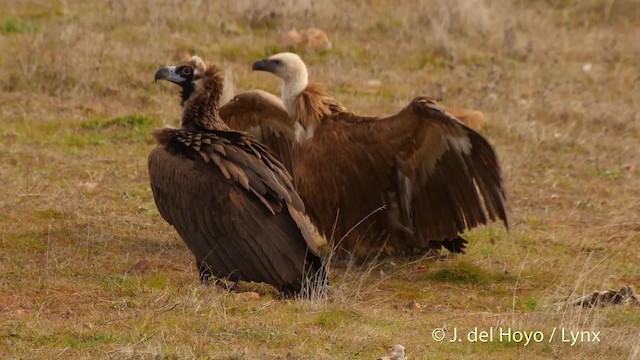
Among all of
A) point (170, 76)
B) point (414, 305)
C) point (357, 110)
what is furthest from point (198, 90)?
point (357, 110)

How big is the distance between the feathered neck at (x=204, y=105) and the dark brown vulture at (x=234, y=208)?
0.20 metres

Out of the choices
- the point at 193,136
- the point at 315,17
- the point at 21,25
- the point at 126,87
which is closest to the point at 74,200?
the point at 193,136

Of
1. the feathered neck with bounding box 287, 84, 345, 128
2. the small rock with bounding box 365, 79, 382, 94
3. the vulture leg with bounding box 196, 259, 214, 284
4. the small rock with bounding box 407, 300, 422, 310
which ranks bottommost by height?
the small rock with bounding box 365, 79, 382, 94

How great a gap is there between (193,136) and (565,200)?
4.70 meters

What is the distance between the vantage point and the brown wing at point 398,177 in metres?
8.25

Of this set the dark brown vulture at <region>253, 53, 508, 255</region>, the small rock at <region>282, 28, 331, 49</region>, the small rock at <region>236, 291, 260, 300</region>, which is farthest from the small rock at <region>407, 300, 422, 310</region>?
the small rock at <region>282, 28, 331, 49</region>

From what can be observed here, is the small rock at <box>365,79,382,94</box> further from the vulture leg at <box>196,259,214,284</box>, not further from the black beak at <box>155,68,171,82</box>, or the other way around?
the vulture leg at <box>196,259,214,284</box>

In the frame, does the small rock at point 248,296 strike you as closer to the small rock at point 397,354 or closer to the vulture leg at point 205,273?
the vulture leg at point 205,273

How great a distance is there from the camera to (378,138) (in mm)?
8539

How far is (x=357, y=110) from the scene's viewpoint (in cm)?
1352

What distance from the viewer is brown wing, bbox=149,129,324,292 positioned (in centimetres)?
702

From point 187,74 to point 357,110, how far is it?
5.36 metres

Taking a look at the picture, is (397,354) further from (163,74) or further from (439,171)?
(163,74)

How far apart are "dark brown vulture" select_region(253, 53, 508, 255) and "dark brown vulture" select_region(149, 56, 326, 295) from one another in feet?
3.81
